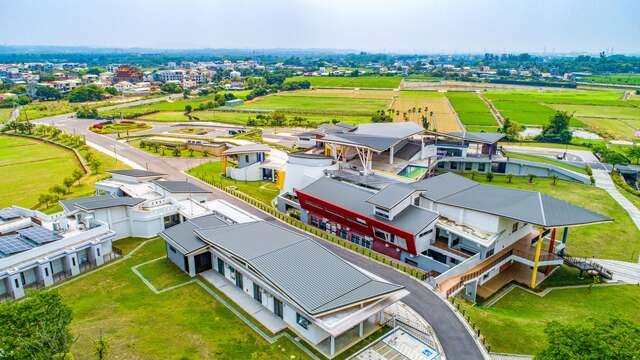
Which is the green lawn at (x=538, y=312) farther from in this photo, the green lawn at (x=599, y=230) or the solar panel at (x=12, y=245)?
the solar panel at (x=12, y=245)

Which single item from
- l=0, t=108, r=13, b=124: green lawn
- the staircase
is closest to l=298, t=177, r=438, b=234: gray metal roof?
the staircase

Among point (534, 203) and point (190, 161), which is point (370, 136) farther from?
point (190, 161)

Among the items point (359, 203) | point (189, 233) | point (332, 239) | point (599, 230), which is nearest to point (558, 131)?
point (599, 230)

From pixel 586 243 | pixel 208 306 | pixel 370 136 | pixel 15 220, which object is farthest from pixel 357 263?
pixel 15 220

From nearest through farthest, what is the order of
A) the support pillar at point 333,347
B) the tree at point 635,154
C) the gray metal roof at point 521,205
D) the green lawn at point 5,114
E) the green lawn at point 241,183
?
the support pillar at point 333,347, the gray metal roof at point 521,205, the green lawn at point 241,183, the tree at point 635,154, the green lawn at point 5,114

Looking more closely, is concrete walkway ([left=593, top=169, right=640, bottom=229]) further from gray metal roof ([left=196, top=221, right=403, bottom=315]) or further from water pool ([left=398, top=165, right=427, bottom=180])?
gray metal roof ([left=196, top=221, right=403, bottom=315])

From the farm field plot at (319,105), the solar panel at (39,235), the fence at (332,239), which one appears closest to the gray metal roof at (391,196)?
the fence at (332,239)

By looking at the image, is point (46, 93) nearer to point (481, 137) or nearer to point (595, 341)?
point (481, 137)
